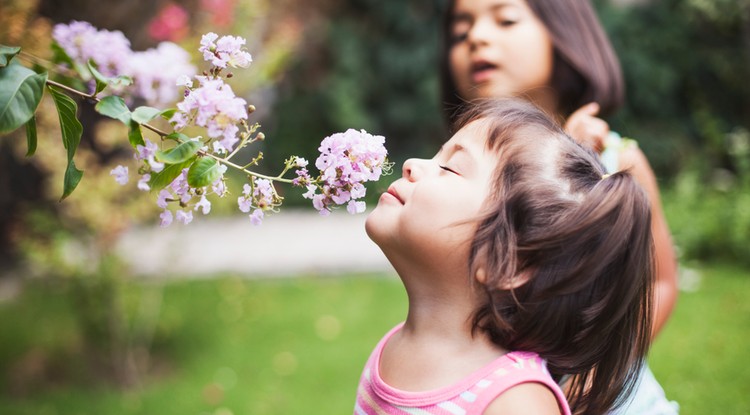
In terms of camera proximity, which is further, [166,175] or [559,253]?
[559,253]

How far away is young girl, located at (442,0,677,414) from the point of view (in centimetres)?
210

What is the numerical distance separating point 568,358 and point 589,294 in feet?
0.44

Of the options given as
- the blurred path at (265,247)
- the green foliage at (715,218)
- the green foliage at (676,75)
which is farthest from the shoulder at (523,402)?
the green foliage at (676,75)

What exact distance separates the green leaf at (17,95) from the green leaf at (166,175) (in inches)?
7.9

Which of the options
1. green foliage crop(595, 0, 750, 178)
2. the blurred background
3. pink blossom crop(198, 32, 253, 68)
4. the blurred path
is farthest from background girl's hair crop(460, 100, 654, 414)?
green foliage crop(595, 0, 750, 178)

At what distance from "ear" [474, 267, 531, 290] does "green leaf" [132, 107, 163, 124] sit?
0.60 metres

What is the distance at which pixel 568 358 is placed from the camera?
55.9 inches

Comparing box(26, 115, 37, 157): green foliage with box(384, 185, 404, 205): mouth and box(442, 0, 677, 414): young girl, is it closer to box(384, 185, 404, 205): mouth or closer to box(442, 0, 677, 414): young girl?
box(384, 185, 404, 205): mouth

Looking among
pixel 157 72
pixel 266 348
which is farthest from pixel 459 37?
pixel 266 348

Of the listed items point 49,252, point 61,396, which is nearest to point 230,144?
point 49,252

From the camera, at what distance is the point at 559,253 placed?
133 centimetres

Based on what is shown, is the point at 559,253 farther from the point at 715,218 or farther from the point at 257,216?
the point at 715,218

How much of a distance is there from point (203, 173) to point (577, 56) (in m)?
1.44

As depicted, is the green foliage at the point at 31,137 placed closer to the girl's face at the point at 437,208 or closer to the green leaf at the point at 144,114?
the green leaf at the point at 144,114
